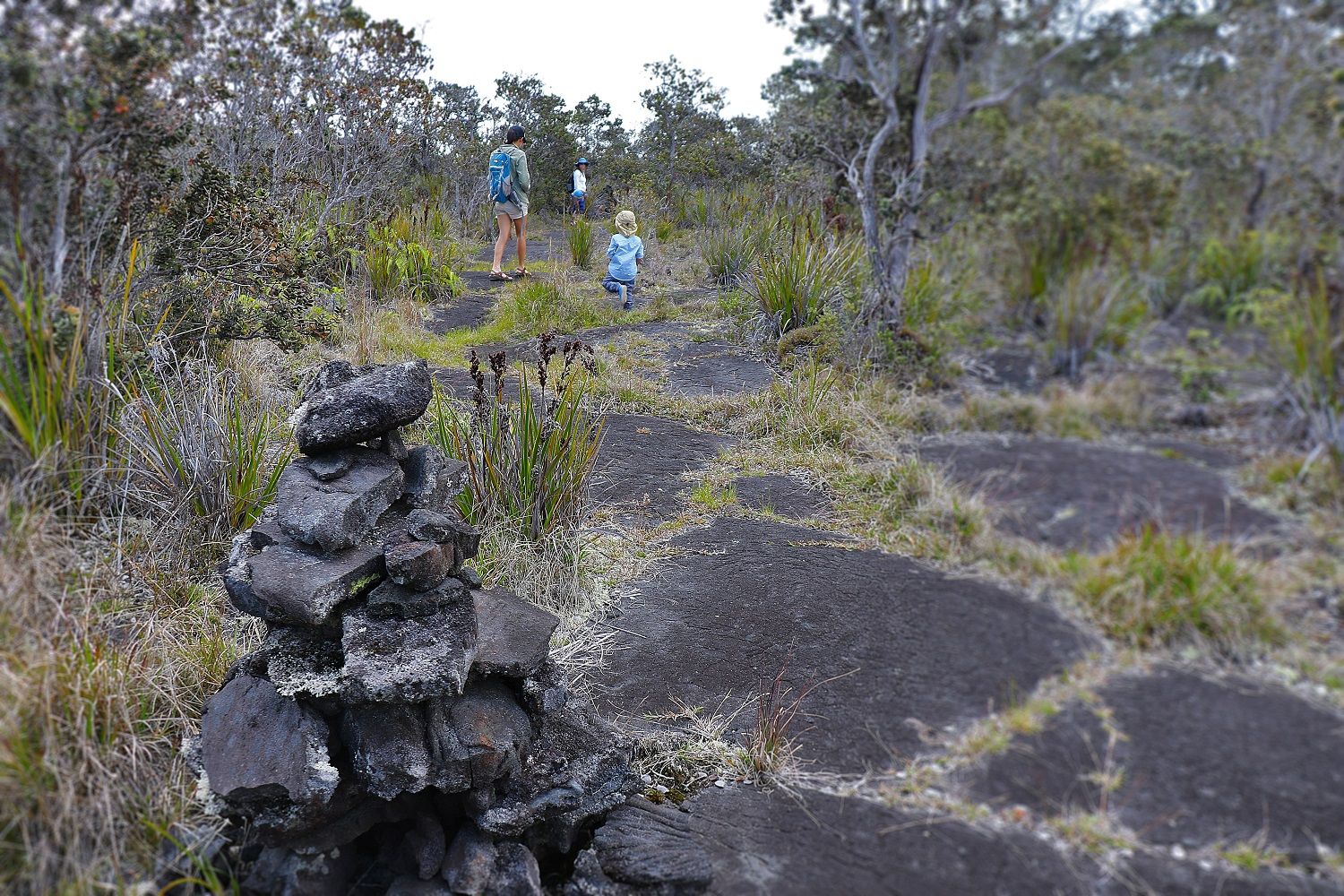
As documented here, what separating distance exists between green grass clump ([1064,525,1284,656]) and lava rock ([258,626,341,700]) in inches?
A: 69.1

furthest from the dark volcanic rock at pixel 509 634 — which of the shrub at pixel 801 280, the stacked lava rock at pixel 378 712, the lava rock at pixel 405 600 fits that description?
the shrub at pixel 801 280

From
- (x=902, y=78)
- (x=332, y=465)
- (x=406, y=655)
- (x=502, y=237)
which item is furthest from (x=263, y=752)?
(x=502, y=237)

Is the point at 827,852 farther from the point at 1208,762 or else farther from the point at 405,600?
the point at 405,600

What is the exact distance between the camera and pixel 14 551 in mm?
2312

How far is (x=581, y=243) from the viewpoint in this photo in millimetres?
11281

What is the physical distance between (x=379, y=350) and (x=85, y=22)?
4735 mm

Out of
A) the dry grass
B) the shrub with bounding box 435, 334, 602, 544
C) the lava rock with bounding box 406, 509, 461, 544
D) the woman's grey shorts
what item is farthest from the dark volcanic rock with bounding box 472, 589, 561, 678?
the woman's grey shorts

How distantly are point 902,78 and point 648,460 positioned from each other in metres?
2.98

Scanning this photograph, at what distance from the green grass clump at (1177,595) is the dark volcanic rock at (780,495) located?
2364 mm

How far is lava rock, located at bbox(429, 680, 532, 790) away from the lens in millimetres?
2049

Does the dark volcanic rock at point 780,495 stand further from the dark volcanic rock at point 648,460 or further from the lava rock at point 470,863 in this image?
the lava rock at point 470,863

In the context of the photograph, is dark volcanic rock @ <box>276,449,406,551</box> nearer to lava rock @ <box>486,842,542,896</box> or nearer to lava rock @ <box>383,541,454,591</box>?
lava rock @ <box>383,541,454,591</box>

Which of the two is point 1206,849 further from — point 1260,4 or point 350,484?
point 350,484

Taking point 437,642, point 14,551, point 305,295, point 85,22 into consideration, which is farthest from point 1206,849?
point 305,295
